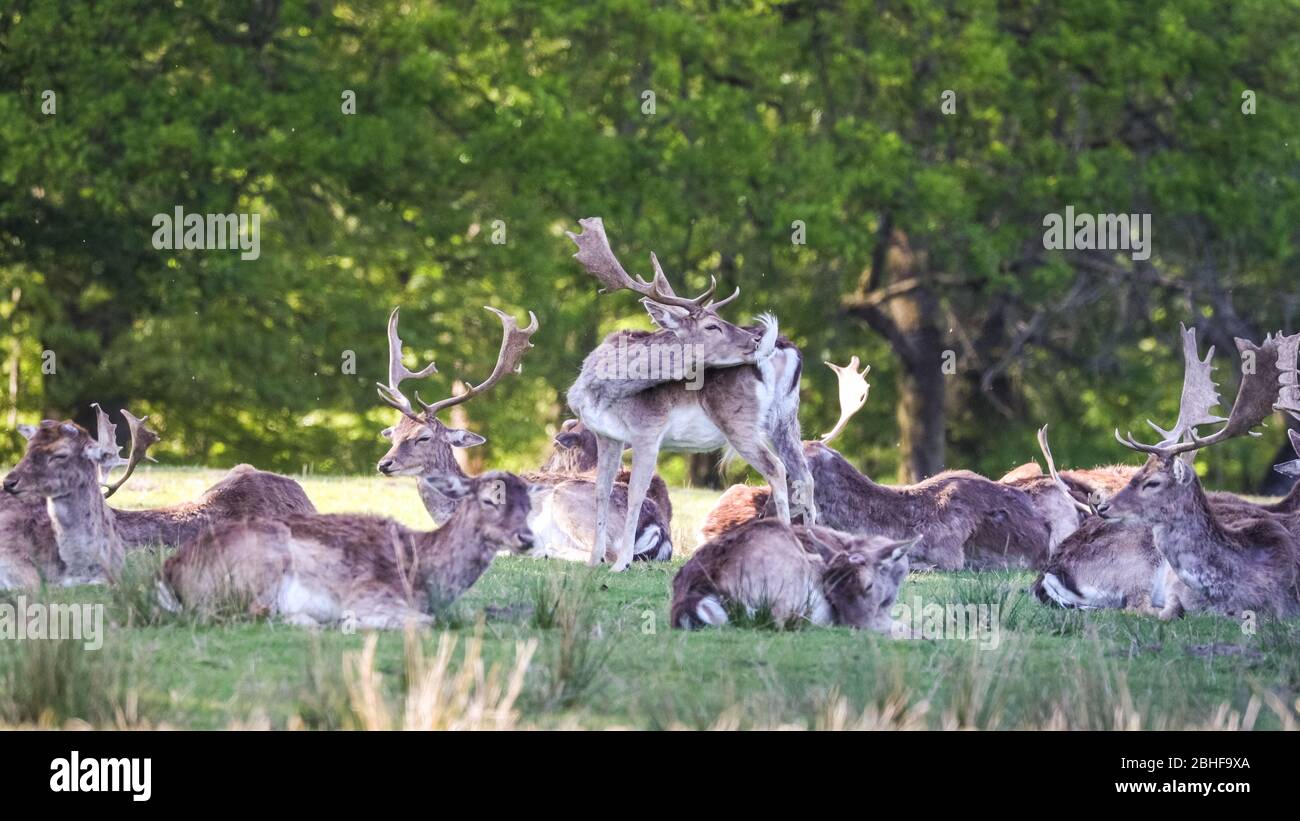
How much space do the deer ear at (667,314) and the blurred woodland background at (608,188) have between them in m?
14.7

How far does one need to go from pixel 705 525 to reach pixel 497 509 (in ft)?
13.4

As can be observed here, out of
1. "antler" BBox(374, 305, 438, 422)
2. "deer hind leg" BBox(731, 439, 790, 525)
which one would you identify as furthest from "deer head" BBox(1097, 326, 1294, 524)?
"antler" BBox(374, 305, 438, 422)

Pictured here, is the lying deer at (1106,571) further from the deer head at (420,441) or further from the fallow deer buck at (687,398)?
the deer head at (420,441)

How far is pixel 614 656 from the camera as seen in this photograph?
25.5 ft

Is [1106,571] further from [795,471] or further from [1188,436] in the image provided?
[795,471]

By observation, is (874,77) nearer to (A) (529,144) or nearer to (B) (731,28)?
(B) (731,28)

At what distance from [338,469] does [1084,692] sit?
80.3 feet

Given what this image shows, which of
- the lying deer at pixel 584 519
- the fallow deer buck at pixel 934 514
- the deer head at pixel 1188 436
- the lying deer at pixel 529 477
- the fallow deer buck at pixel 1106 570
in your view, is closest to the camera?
the deer head at pixel 1188 436

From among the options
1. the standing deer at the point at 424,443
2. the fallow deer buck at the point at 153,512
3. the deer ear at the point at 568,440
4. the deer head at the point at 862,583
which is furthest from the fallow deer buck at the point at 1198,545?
the deer ear at the point at 568,440

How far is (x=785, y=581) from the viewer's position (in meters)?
8.98

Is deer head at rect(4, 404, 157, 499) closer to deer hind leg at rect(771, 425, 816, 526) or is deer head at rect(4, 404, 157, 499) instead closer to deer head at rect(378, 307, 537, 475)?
deer head at rect(378, 307, 537, 475)

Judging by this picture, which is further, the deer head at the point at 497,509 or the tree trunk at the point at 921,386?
the tree trunk at the point at 921,386

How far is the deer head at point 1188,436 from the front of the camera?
1025cm

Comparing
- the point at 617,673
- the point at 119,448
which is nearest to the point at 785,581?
the point at 617,673
